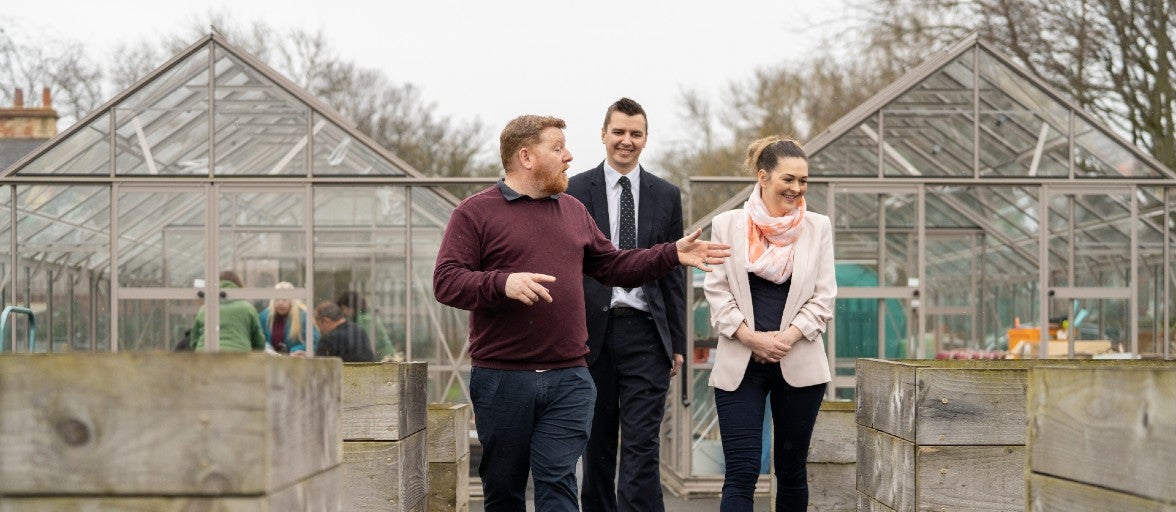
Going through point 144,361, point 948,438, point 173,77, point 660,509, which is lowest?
point 660,509

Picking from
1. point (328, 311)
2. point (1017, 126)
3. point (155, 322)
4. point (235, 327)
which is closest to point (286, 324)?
point (328, 311)

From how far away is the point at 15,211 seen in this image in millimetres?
15211

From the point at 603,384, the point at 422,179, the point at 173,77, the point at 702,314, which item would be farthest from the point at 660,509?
the point at 173,77

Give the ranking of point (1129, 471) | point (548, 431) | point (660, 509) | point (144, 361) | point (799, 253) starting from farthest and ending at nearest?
point (660, 509)
point (799, 253)
point (548, 431)
point (1129, 471)
point (144, 361)

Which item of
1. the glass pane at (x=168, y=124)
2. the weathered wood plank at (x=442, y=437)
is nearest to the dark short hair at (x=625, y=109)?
the weathered wood plank at (x=442, y=437)

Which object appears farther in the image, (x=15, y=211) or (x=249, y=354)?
(x=15, y=211)

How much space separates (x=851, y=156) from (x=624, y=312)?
816 centimetres

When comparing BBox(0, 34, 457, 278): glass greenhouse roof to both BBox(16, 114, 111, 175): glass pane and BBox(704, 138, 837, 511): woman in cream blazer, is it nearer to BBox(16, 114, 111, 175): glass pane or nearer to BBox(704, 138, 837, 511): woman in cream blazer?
BBox(16, 114, 111, 175): glass pane

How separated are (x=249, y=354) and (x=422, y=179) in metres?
11.9

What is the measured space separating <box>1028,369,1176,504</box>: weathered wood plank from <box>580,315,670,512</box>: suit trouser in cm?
308

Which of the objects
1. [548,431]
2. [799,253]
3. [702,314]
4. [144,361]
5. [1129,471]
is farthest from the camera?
[702,314]

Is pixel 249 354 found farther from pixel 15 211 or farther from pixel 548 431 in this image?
pixel 15 211

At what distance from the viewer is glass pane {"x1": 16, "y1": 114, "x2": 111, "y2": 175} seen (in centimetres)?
1504

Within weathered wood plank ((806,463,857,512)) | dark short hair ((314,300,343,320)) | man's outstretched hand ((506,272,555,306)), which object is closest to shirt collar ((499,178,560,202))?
man's outstretched hand ((506,272,555,306))
